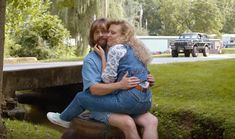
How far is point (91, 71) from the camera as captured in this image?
376 centimetres

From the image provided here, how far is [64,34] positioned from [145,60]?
75.1 ft

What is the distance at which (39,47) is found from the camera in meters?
26.7

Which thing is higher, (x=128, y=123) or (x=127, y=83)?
(x=127, y=83)

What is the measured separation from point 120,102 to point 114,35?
57 cm

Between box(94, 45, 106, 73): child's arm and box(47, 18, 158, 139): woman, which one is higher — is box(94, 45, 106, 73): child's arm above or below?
above

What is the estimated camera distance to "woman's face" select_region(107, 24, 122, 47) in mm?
3810

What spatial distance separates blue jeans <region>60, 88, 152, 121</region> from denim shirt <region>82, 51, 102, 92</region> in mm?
106

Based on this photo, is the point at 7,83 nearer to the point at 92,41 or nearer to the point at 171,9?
the point at 92,41

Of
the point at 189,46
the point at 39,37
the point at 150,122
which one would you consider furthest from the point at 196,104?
the point at 189,46

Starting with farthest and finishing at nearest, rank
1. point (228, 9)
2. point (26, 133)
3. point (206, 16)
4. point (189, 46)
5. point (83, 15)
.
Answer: point (228, 9)
point (206, 16)
point (189, 46)
point (83, 15)
point (26, 133)

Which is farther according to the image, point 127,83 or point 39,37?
point 39,37

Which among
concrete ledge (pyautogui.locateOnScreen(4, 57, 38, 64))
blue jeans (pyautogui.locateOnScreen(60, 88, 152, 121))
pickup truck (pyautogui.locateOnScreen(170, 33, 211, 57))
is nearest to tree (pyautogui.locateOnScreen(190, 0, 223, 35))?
pickup truck (pyautogui.locateOnScreen(170, 33, 211, 57))

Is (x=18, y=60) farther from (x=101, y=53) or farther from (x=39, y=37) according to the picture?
(x=101, y=53)

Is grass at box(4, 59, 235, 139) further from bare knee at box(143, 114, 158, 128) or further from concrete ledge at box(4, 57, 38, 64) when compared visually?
concrete ledge at box(4, 57, 38, 64)
